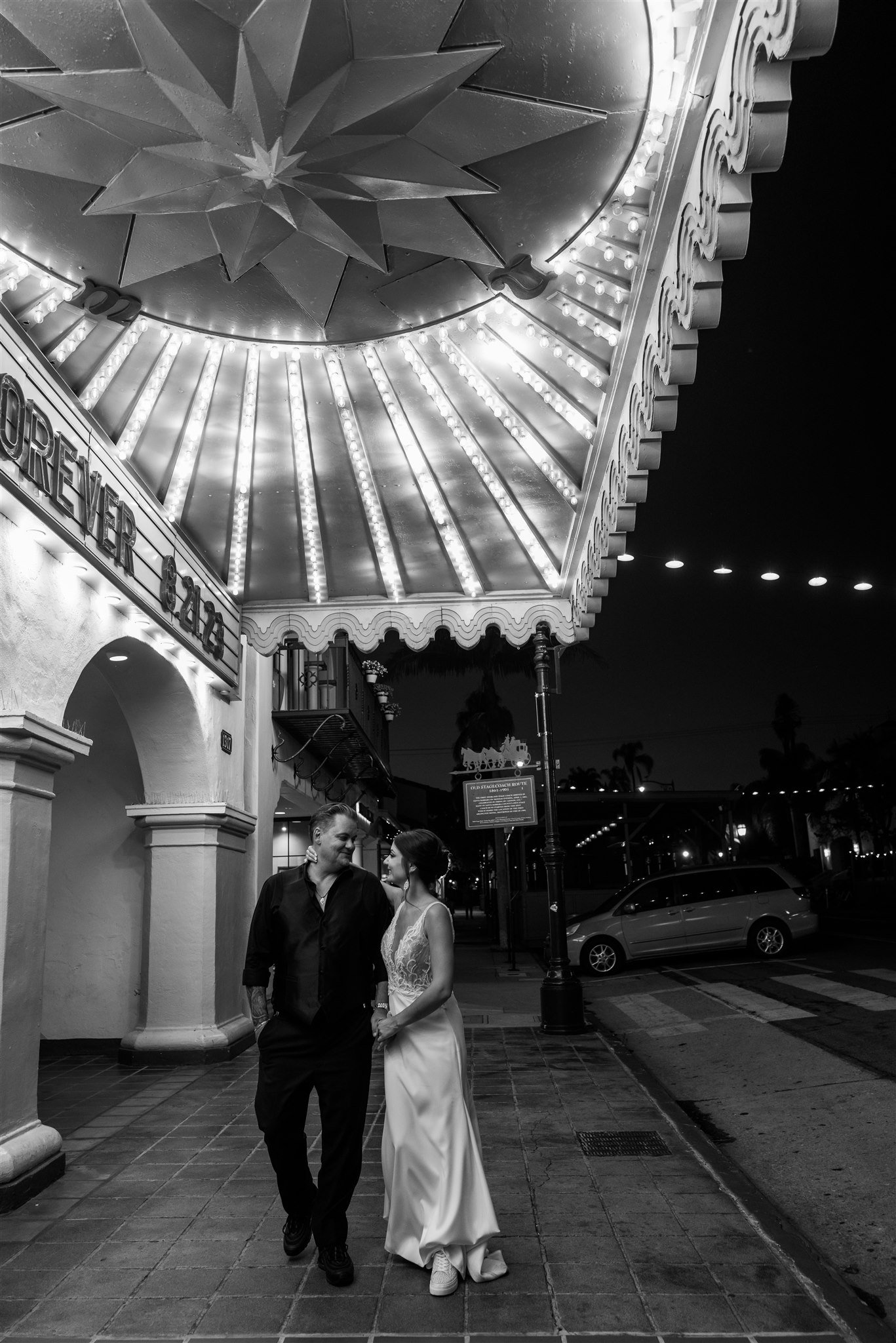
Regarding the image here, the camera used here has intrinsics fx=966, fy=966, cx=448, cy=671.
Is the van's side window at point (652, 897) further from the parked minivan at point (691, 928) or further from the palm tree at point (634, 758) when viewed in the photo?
the palm tree at point (634, 758)

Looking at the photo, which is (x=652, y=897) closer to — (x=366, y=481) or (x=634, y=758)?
(x=366, y=481)

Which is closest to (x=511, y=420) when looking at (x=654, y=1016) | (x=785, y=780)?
(x=654, y=1016)

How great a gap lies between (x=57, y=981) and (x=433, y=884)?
6.78m

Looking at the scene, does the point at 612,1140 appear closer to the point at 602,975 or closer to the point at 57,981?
the point at 57,981

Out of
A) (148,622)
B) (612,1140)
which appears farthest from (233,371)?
(612,1140)

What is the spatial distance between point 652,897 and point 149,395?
13110 millimetres

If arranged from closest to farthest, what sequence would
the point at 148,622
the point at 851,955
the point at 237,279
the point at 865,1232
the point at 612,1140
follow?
the point at 865,1232
the point at 237,279
the point at 612,1140
the point at 148,622
the point at 851,955

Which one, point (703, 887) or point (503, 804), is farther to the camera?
point (703, 887)

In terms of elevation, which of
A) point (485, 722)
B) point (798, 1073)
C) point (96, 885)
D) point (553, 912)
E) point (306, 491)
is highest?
point (485, 722)

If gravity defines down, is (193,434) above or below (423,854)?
above

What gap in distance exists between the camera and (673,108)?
397cm

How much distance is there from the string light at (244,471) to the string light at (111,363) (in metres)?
0.65

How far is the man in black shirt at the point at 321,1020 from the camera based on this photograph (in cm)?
364

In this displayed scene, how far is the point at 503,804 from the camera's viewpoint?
10.9 meters
